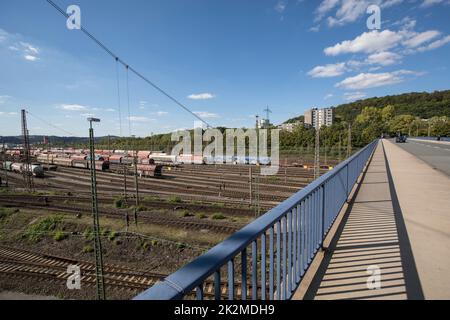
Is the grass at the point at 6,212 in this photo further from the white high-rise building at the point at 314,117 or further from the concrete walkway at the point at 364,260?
the concrete walkway at the point at 364,260

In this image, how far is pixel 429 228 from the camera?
4.82m

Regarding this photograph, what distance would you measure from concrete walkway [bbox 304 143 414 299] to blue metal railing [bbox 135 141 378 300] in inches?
10.4

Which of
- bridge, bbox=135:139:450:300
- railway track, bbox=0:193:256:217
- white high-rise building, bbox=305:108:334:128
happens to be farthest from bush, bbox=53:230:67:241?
white high-rise building, bbox=305:108:334:128

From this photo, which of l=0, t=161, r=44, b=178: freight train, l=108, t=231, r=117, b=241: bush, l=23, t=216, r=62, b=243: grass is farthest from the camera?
l=0, t=161, r=44, b=178: freight train

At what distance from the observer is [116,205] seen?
863 inches

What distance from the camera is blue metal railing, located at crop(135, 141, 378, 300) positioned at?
4.26ft

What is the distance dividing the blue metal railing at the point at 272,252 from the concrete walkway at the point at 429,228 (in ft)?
4.08

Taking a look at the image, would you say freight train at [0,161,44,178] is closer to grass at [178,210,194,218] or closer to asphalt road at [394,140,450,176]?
grass at [178,210,194,218]

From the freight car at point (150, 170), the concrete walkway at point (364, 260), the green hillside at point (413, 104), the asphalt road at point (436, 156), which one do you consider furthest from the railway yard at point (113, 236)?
the green hillside at point (413, 104)

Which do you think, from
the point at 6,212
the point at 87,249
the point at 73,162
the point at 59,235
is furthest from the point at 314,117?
the point at 73,162

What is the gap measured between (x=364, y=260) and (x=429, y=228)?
6.88 feet
